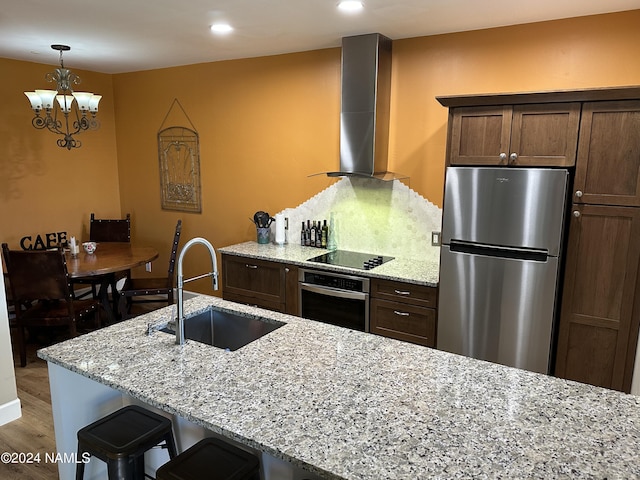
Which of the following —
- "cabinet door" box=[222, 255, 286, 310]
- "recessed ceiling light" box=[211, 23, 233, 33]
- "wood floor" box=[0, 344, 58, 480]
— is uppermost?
"recessed ceiling light" box=[211, 23, 233, 33]

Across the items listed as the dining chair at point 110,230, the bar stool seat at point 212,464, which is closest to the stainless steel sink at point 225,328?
the bar stool seat at point 212,464

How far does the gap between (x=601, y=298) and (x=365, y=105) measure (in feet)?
6.86

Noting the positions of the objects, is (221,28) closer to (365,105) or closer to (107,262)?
(365,105)

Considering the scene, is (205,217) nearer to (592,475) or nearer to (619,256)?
(619,256)

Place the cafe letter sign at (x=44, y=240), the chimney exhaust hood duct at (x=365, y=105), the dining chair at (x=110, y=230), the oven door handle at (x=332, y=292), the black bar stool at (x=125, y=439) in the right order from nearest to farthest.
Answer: the black bar stool at (x=125, y=439) → the oven door handle at (x=332, y=292) → the chimney exhaust hood duct at (x=365, y=105) → the cafe letter sign at (x=44, y=240) → the dining chair at (x=110, y=230)

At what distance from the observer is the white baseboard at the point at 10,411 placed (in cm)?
294

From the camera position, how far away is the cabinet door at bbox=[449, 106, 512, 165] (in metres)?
2.82

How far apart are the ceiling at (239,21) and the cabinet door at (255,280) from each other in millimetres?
1799

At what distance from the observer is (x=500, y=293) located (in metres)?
2.91

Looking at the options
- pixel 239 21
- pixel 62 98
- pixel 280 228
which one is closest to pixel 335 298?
pixel 280 228

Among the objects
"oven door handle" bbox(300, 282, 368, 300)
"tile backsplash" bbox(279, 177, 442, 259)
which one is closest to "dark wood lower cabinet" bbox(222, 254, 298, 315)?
"oven door handle" bbox(300, 282, 368, 300)

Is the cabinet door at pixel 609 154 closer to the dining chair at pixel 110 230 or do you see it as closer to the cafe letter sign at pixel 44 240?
the dining chair at pixel 110 230

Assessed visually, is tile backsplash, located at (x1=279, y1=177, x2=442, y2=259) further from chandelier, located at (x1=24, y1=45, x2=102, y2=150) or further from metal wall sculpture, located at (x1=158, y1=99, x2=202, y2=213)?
chandelier, located at (x1=24, y1=45, x2=102, y2=150)

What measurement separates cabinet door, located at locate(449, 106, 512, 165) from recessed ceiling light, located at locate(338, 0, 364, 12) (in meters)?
0.87
